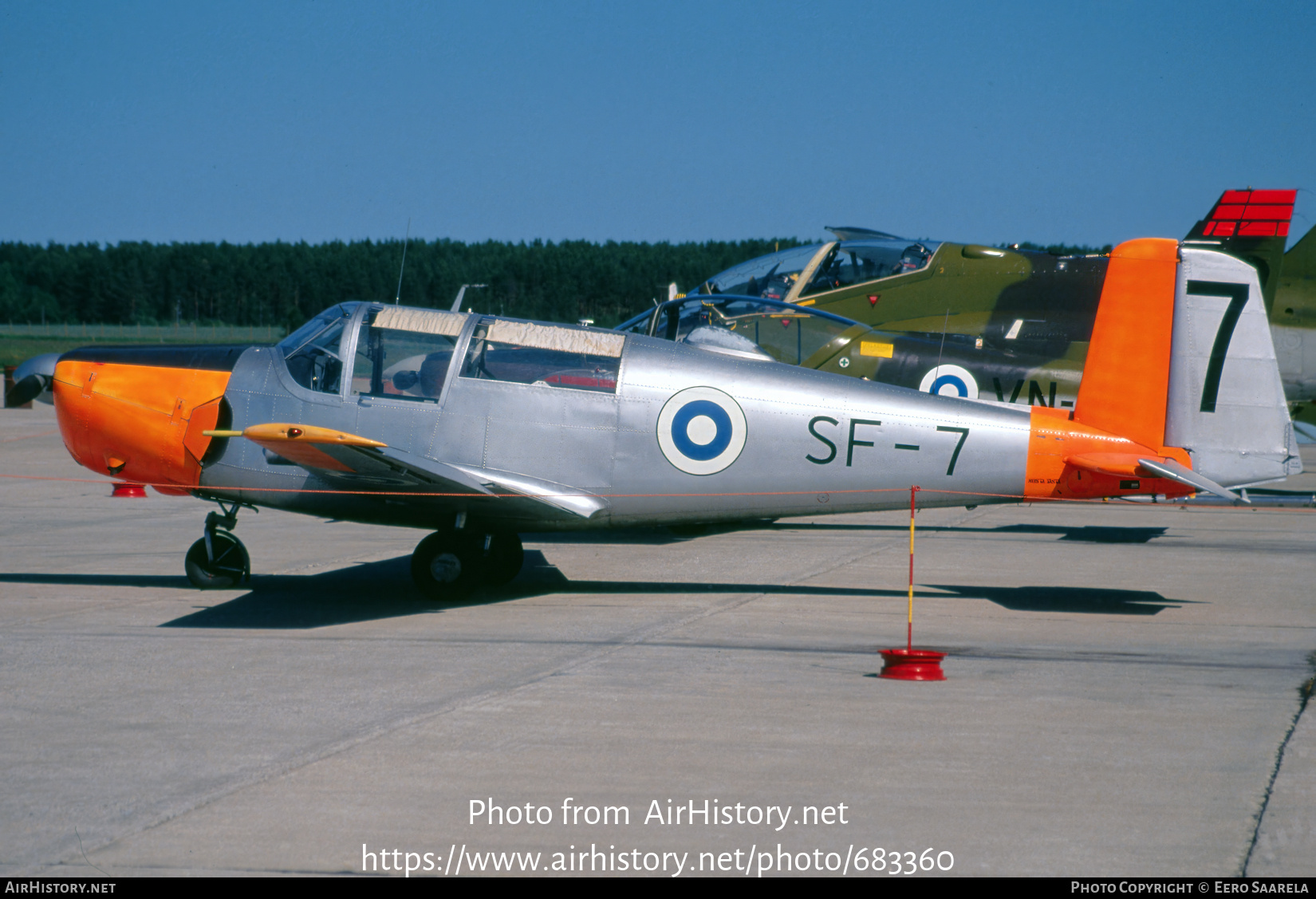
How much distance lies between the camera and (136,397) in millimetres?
8414

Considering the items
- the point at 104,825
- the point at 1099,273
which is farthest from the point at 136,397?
the point at 1099,273

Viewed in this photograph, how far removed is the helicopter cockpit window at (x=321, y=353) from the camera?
8.30 meters

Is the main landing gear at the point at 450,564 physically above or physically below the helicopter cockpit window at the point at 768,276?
below

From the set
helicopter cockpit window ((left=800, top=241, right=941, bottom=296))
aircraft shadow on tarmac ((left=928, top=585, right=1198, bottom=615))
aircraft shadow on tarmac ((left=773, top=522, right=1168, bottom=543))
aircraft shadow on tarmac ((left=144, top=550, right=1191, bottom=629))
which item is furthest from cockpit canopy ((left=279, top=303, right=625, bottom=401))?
helicopter cockpit window ((left=800, top=241, right=941, bottom=296))

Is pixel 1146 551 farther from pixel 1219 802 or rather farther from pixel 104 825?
pixel 104 825

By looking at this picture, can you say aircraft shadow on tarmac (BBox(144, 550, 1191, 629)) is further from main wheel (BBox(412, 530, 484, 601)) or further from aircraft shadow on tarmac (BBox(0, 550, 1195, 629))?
main wheel (BBox(412, 530, 484, 601))

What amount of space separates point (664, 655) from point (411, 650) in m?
1.47

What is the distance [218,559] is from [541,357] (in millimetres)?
2876

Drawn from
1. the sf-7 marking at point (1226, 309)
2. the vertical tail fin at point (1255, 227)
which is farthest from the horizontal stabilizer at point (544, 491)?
the vertical tail fin at point (1255, 227)

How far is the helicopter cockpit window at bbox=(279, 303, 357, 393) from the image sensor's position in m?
→ 8.30

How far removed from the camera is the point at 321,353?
8.35m

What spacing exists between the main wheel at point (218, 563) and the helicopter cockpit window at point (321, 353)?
4.57 ft

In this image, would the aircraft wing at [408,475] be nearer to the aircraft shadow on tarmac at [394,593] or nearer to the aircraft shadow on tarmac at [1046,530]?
the aircraft shadow on tarmac at [394,593]

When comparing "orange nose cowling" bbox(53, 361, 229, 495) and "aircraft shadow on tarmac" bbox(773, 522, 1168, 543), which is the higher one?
"orange nose cowling" bbox(53, 361, 229, 495)
